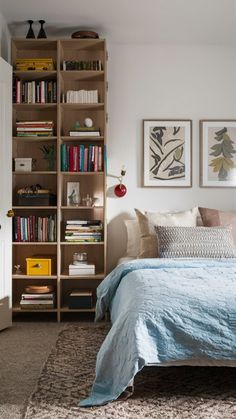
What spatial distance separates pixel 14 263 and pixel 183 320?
2.57 metres

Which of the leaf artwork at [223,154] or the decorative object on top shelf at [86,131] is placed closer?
the decorative object on top shelf at [86,131]

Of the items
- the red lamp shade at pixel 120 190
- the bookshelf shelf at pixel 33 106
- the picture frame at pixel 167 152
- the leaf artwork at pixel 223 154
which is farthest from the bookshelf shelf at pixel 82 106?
the leaf artwork at pixel 223 154

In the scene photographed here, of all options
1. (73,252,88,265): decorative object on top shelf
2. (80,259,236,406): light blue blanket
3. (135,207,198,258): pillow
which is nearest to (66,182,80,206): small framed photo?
(73,252,88,265): decorative object on top shelf

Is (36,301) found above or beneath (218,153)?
beneath

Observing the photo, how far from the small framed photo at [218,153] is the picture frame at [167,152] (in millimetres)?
145

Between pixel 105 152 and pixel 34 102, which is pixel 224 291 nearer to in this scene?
pixel 105 152

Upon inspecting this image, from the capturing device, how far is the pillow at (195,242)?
412 cm

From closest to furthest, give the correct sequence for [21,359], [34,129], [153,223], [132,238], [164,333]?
[164,333] → [21,359] → [153,223] → [34,129] → [132,238]

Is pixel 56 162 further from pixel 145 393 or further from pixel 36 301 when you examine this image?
pixel 145 393

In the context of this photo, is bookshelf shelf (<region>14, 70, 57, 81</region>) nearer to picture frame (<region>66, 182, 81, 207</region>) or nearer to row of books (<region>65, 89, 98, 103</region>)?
row of books (<region>65, 89, 98, 103</region>)

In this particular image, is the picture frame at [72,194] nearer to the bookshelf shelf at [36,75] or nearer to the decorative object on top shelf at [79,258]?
the decorative object on top shelf at [79,258]

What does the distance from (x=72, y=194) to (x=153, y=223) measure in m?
0.85

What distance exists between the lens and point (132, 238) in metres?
4.79

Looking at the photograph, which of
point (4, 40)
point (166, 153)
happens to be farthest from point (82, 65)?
point (166, 153)
